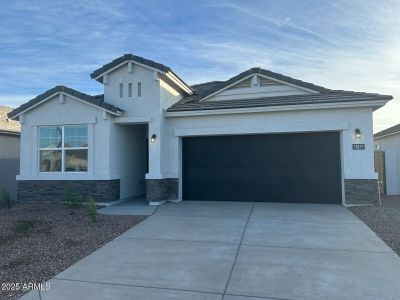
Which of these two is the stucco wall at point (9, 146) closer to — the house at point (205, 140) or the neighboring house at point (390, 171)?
the house at point (205, 140)

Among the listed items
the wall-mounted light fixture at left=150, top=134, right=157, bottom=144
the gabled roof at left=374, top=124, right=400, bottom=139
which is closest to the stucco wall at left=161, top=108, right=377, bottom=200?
the wall-mounted light fixture at left=150, top=134, right=157, bottom=144

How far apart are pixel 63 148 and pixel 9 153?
8.10 m

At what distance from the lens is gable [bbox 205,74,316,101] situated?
494 inches

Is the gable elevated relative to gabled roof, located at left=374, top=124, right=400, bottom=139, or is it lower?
elevated

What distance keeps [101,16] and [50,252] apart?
8.22m

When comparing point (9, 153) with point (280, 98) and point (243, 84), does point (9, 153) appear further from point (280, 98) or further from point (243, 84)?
point (280, 98)

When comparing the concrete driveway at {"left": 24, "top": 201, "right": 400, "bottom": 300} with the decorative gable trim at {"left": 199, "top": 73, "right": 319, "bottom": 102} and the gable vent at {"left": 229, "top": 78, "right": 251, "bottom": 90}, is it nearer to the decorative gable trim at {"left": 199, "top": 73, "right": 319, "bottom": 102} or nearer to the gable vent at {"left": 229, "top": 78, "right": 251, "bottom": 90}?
the decorative gable trim at {"left": 199, "top": 73, "right": 319, "bottom": 102}

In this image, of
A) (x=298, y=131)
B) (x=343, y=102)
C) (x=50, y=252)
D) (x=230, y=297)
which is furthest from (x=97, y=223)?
(x=343, y=102)

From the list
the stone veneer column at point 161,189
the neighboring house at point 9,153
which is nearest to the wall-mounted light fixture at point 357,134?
the stone veneer column at point 161,189

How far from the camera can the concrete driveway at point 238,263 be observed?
4.59 metres

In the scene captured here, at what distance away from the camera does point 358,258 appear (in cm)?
583

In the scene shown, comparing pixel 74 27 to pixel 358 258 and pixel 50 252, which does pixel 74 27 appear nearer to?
pixel 50 252

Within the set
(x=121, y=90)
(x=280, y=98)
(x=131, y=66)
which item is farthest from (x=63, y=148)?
(x=280, y=98)

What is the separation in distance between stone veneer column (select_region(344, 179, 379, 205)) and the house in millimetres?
32
